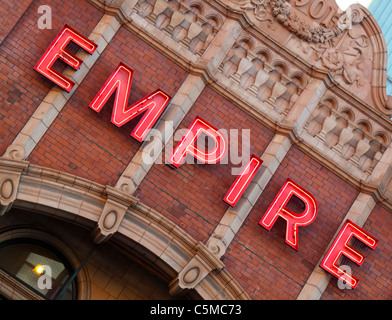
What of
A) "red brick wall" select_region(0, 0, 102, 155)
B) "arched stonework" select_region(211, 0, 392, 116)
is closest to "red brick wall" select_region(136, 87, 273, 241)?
"arched stonework" select_region(211, 0, 392, 116)

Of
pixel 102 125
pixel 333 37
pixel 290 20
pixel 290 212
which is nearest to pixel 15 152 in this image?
pixel 102 125

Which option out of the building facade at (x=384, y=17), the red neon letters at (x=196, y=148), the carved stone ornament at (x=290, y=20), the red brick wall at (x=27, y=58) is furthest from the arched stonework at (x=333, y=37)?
the building facade at (x=384, y=17)

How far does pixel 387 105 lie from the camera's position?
21438mm

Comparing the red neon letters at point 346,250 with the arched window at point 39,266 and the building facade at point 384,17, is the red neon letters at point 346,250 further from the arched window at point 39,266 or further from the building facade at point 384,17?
the building facade at point 384,17

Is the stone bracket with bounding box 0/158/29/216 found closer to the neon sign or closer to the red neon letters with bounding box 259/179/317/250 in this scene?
the neon sign

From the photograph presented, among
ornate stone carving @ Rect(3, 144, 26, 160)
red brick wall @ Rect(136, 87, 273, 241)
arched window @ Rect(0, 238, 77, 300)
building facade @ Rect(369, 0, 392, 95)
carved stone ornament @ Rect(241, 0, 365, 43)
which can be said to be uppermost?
building facade @ Rect(369, 0, 392, 95)

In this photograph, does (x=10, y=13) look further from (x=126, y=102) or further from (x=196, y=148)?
(x=196, y=148)

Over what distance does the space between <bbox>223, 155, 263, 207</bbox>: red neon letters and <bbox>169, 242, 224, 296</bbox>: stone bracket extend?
1.51 metres

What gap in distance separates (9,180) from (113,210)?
8.70 ft

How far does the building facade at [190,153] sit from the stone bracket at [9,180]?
4 centimetres

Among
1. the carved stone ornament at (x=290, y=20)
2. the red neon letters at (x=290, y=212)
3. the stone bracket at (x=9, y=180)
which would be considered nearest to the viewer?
the stone bracket at (x=9, y=180)

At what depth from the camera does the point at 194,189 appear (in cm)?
1975

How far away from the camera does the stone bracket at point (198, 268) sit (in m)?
18.8

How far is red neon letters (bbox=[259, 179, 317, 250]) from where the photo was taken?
1967 cm
